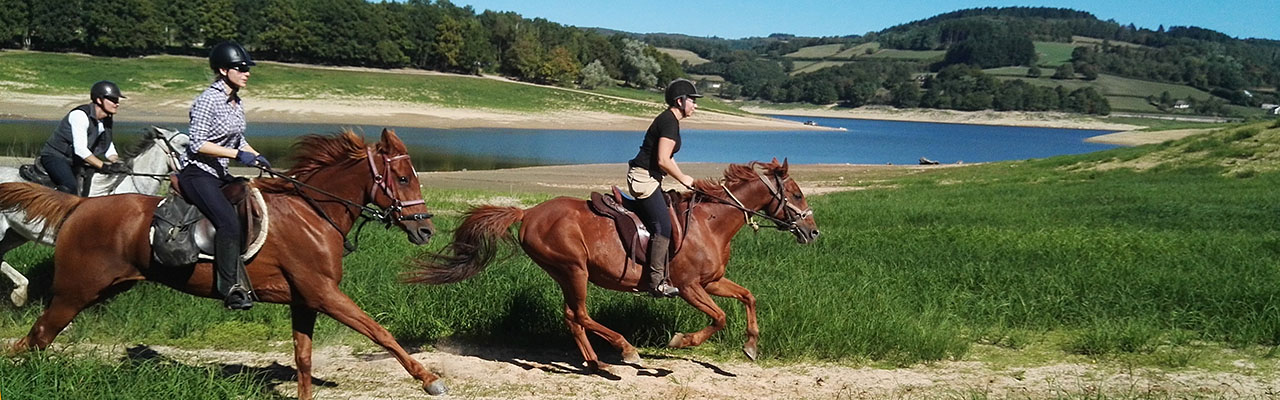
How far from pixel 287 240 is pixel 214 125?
913mm

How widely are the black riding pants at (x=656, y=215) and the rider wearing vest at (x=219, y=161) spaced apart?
3.05 meters

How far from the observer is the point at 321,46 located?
101 m

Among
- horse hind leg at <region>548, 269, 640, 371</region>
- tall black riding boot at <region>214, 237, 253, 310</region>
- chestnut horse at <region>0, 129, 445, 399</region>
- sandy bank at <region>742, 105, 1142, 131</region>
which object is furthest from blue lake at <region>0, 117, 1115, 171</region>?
sandy bank at <region>742, 105, 1142, 131</region>

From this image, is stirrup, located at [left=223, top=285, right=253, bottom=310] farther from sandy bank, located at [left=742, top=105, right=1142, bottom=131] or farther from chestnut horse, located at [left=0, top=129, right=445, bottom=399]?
sandy bank, located at [left=742, top=105, right=1142, bottom=131]

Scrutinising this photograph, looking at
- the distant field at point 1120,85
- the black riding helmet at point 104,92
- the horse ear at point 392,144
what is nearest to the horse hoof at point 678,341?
the horse ear at point 392,144

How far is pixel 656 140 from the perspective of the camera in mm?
7715

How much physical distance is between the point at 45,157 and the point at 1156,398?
984cm

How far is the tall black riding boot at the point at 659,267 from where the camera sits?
7680mm

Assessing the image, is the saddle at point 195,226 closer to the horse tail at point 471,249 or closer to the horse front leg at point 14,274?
the horse tail at point 471,249

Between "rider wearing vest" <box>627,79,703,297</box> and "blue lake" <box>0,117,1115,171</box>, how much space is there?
33.8 metres

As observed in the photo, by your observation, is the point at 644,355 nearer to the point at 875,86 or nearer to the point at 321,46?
the point at 321,46

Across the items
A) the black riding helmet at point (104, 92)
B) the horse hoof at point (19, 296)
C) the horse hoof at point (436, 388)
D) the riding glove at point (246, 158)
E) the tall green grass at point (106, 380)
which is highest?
the black riding helmet at point (104, 92)

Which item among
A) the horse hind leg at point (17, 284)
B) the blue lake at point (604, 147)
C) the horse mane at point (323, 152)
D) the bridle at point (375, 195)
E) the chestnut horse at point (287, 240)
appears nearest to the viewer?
the chestnut horse at point (287, 240)

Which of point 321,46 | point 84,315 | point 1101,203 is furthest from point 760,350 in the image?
point 321,46
